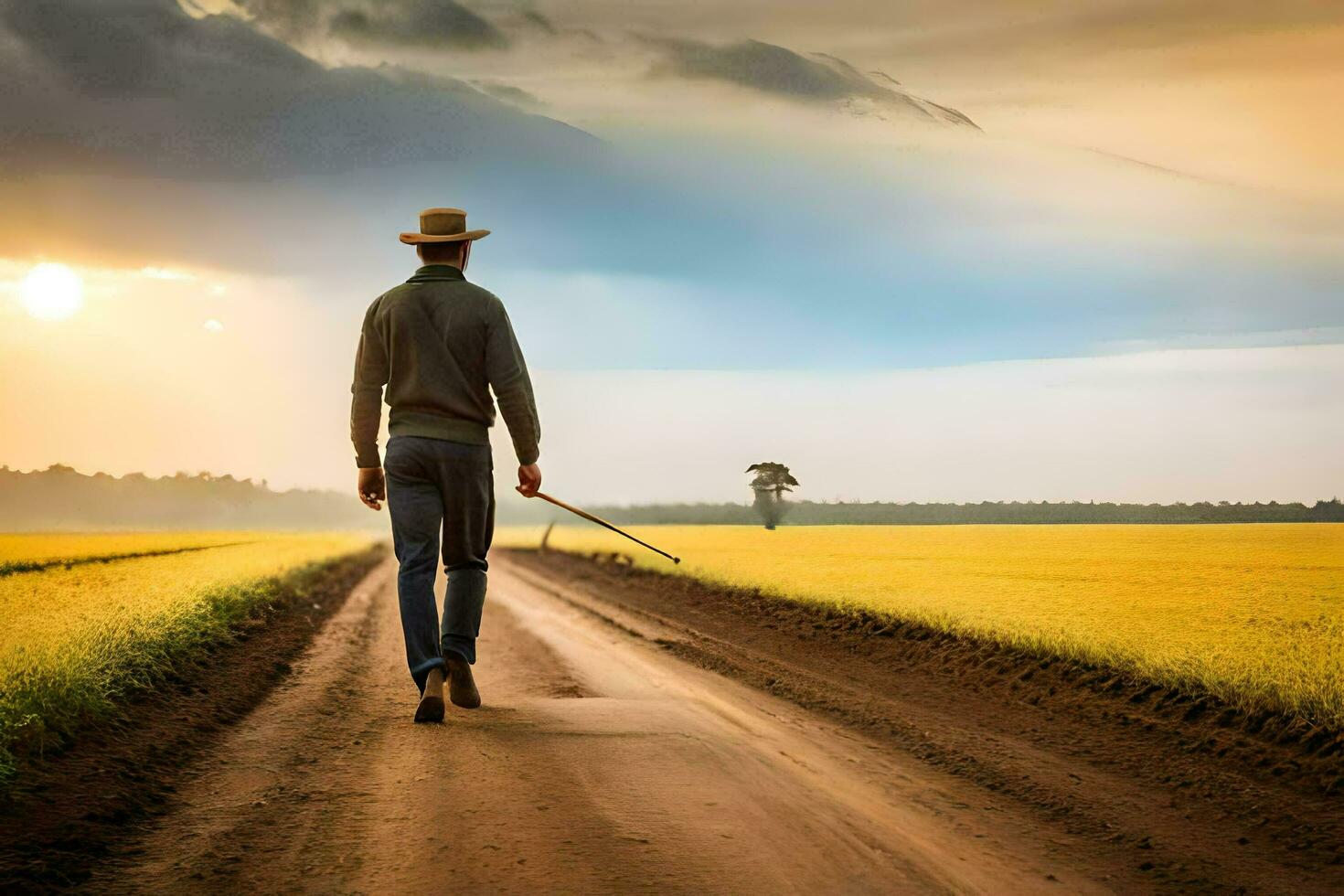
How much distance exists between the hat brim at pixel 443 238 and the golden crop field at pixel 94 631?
319cm

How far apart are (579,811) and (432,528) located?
228 centimetres

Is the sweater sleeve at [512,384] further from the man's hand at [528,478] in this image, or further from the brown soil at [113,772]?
the brown soil at [113,772]

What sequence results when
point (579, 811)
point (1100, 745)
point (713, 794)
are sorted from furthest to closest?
point (1100, 745), point (713, 794), point (579, 811)

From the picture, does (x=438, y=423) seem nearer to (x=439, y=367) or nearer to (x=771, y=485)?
(x=439, y=367)

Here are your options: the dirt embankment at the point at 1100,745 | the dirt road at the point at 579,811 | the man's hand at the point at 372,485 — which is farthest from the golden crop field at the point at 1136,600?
the man's hand at the point at 372,485

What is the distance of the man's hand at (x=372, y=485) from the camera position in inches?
229

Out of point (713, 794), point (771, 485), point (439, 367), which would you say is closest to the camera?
point (713, 794)

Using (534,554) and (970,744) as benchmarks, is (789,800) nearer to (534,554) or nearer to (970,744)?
(970,744)

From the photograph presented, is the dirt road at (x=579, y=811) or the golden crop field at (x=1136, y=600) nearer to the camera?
the dirt road at (x=579, y=811)

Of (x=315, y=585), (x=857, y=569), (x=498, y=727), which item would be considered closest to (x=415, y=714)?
(x=498, y=727)

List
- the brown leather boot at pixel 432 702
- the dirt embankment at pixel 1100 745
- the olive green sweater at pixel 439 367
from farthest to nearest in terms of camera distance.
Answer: the olive green sweater at pixel 439 367
the brown leather boot at pixel 432 702
the dirt embankment at pixel 1100 745

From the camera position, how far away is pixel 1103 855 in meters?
3.94

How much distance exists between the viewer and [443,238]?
5.75 meters

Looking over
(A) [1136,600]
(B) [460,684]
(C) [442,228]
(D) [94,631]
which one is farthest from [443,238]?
(A) [1136,600]
